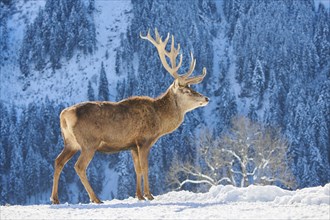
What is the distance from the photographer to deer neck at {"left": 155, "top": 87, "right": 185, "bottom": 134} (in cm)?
1019

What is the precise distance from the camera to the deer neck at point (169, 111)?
10188 mm

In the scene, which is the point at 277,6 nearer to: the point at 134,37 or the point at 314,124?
the point at 134,37

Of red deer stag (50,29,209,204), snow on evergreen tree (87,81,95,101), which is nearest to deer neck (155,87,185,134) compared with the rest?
red deer stag (50,29,209,204)

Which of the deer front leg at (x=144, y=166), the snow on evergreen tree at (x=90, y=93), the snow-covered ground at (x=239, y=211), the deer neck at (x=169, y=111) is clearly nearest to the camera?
the snow-covered ground at (x=239, y=211)

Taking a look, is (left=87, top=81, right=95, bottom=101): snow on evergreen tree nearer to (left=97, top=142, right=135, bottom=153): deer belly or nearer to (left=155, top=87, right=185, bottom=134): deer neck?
(left=155, top=87, right=185, bottom=134): deer neck

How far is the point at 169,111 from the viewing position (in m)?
10.4

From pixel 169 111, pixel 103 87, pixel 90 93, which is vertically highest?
pixel 103 87

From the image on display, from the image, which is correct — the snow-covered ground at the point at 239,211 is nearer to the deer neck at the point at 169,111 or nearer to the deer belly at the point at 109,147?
the deer belly at the point at 109,147

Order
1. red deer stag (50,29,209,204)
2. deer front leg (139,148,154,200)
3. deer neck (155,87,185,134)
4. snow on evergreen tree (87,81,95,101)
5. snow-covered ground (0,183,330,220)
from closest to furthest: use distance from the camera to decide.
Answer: snow-covered ground (0,183,330,220) < red deer stag (50,29,209,204) < deer front leg (139,148,154,200) < deer neck (155,87,185,134) < snow on evergreen tree (87,81,95,101)

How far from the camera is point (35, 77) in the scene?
140m

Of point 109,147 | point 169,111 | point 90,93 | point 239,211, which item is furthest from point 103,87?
point 239,211

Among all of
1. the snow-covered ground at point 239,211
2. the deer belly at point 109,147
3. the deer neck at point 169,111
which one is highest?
the deer neck at point 169,111

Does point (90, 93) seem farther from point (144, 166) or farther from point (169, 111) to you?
point (144, 166)

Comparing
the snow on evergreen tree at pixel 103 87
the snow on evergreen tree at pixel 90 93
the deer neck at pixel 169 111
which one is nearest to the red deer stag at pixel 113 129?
the deer neck at pixel 169 111
